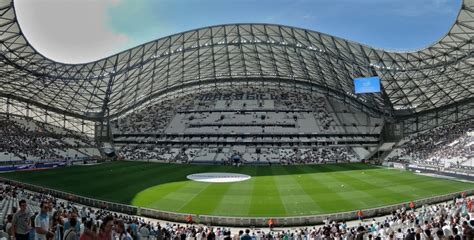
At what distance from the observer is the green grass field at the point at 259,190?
96.9 feet

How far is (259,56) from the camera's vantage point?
69.8 metres

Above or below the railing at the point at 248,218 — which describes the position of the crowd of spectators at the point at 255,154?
above

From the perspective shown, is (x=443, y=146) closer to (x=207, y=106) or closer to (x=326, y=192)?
(x=326, y=192)

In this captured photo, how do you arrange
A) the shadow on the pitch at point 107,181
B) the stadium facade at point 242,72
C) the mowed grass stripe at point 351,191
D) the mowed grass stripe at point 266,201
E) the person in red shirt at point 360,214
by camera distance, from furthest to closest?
the stadium facade at point 242,72, the shadow on the pitch at point 107,181, the mowed grass stripe at point 351,191, the mowed grass stripe at point 266,201, the person in red shirt at point 360,214

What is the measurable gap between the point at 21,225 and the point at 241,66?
71.5 meters

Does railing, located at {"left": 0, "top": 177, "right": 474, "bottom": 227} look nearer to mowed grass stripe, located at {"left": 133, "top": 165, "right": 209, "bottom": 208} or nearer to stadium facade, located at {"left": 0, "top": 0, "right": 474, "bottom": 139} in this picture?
mowed grass stripe, located at {"left": 133, "top": 165, "right": 209, "bottom": 208}

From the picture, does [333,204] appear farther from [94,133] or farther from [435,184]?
[94,133]

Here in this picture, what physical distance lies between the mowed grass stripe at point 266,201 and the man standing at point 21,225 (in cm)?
2055

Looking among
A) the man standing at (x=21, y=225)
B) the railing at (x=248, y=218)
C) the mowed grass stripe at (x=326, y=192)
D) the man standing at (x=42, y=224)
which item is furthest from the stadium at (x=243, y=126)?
the man standing at (x=42, y=224)

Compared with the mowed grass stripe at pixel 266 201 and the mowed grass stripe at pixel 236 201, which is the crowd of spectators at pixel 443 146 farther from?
the mowed grass stripe at pixel 236 201

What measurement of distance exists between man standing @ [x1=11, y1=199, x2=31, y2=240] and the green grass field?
65.1ft

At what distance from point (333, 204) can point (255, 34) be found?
37677mm

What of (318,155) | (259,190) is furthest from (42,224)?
(318,155)

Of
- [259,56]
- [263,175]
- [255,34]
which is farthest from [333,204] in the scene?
[259,56]
